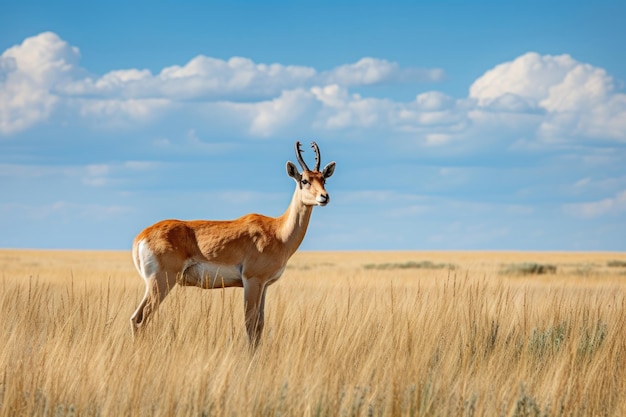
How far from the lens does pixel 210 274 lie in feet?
33.4

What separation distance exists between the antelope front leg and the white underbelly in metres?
0.27

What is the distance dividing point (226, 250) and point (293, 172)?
139 cm

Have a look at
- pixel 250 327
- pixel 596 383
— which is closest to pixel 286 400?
pixel 596 383

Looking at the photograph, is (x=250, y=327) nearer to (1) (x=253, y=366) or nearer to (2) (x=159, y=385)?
(1) (x=253, y=366)

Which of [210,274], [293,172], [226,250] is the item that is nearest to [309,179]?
[293,172]

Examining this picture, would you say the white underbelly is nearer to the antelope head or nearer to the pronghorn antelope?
the pronghorn antelope

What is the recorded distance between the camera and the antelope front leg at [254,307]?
960cm

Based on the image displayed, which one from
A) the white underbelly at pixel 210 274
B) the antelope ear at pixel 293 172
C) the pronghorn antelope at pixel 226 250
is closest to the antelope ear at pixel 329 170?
the pronghorn antelope at pixel 226 250

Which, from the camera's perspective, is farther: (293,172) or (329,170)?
(329,170)

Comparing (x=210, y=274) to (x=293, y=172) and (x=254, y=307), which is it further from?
(x=293, y=172)

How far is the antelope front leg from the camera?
9.60 m

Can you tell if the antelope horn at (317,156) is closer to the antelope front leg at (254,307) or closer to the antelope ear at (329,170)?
the antelope ear at (329,170)

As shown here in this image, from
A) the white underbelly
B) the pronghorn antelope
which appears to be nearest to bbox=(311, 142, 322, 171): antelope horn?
the pronghorn antelope

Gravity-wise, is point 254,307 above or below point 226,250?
below
